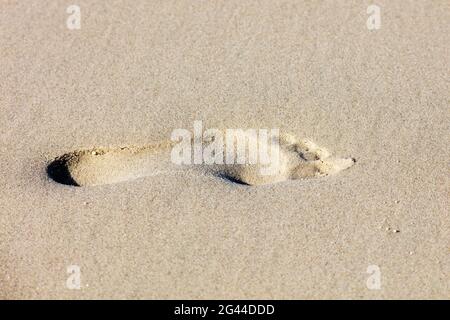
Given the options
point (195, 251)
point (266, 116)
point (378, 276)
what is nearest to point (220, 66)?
point (266, 116)

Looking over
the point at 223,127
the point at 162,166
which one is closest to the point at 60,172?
the point at 162,166

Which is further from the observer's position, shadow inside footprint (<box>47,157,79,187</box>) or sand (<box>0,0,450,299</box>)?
shadow inside footprint (<box>47,157,79,187</box>)

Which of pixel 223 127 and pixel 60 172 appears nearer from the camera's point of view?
pixel 60 172

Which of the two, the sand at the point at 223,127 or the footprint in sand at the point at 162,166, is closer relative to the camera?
the sand at the point at 223,127

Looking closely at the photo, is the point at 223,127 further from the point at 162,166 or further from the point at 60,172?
the point at 60,172

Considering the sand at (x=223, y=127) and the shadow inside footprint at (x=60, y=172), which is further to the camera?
the shadow inside footprint at (x=60, y=172)
